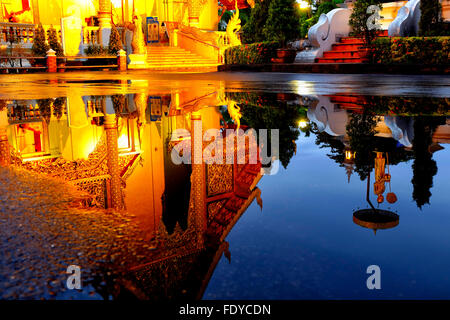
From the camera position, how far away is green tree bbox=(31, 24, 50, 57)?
25.3 metres

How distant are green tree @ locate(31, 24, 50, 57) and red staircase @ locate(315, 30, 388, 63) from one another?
1356 centimetres

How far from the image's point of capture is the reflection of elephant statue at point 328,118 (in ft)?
15.0

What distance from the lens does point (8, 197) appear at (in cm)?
248

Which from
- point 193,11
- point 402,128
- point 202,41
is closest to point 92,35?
point 193,11

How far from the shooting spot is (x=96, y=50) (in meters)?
26.6

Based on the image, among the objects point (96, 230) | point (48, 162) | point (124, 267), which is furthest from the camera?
point (48, 162)

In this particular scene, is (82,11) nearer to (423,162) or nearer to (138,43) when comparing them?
(138,43)

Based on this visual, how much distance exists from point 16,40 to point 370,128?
24943mm

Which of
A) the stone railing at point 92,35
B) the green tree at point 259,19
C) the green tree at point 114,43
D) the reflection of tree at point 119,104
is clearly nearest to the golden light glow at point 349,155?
the reflection of tree at point 119,104

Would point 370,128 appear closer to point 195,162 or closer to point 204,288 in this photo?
point 195,162

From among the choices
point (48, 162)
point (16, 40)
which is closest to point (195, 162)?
point (48, 162)

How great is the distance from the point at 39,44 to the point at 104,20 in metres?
3.90

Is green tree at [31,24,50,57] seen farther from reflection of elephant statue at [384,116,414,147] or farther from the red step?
reflection of elephant statue at [384,116,414,147]

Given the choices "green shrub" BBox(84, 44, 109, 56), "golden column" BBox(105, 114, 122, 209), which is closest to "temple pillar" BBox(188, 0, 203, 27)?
"green shrub" BBox(84, 44, 109, 56)
